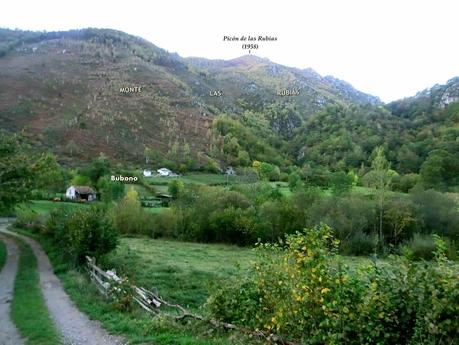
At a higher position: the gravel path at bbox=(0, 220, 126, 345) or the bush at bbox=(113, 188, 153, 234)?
the gravel path at bbox=(0, 220, 126, 345)

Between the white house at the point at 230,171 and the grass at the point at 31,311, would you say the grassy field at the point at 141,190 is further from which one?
the grass at the point at 31,311

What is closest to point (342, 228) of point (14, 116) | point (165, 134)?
point (165, 134)

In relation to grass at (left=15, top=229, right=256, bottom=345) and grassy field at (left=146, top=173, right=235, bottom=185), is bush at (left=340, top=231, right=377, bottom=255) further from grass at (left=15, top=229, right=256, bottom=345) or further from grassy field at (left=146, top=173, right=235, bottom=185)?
grassy field at (left=146, top=173, right=235, bottom=185)

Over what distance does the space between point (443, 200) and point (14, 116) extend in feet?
366

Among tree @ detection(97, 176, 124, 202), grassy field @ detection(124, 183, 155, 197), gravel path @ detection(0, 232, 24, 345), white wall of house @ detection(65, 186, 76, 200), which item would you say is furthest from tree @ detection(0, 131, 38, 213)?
white wall of house @ detection(65, 186, 76, 200)

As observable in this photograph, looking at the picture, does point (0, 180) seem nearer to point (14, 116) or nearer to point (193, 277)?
point (193, 277)

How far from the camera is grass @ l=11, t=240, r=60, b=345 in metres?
12.5

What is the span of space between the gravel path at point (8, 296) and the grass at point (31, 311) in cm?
19

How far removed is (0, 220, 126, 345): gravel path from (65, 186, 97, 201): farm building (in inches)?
2280

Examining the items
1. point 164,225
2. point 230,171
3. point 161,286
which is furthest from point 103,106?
point 161,286

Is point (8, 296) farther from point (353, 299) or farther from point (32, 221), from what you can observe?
point (32, 221)

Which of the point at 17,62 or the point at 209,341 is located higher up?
the point at 17,62

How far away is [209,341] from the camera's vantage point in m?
9.48

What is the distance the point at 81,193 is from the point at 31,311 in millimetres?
67106
